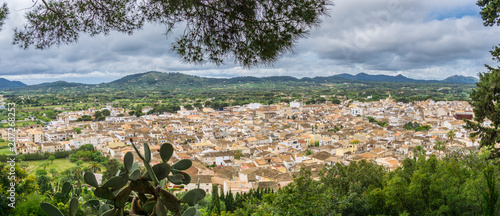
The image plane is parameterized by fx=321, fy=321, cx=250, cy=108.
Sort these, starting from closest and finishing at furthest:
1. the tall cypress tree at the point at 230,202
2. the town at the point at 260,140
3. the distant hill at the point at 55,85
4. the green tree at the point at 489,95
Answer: the green tree at the point at 489,95 → the tall cypress tree at the point at 230,202 → the town at the point at 260,140 → the distant hill at the point at 55,85

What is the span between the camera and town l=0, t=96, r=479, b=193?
2028 cm

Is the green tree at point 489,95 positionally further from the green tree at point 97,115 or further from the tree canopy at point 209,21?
the green tree at point 97,115

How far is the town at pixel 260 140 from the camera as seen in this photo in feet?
66.5

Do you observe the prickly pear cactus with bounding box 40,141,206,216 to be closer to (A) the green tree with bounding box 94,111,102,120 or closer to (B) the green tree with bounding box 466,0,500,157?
(B) the green tree with bounding box 466,0,500,157

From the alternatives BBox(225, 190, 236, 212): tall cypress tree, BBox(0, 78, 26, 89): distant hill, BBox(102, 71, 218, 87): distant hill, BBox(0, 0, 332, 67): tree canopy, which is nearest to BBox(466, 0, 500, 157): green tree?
BBox(0, 0, 332, 67): tree canopy

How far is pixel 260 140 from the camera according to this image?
32.0 m

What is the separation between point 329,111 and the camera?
52719mm

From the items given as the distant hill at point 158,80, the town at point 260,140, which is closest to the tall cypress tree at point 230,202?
the town at point 260,140

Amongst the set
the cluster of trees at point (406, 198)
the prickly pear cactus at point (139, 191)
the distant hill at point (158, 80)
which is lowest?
the cluster of trees at point (406, 198)

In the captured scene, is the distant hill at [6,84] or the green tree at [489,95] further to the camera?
the distant hill at [6,84]

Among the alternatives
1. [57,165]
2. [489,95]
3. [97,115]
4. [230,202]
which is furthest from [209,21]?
[97,115]

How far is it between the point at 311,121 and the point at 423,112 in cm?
1939

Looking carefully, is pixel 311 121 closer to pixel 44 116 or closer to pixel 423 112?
pixel 423 112

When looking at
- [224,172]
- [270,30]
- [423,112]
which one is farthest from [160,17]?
[423,112]
